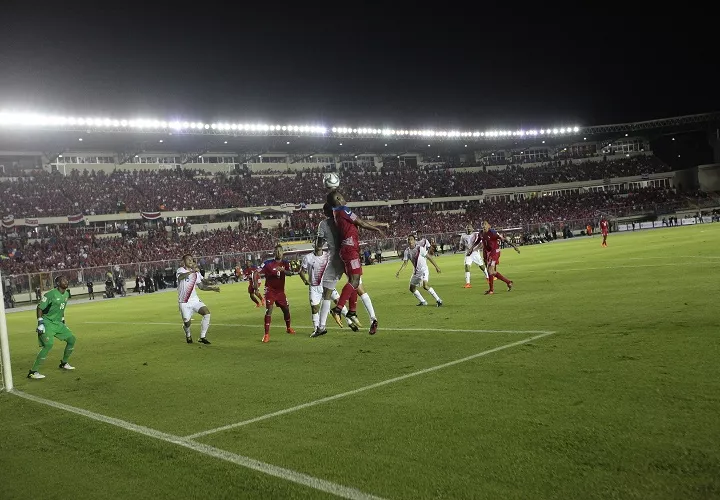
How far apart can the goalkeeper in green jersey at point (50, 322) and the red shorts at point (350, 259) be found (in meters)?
5.52

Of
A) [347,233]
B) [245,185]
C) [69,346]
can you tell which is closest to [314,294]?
[347,233]

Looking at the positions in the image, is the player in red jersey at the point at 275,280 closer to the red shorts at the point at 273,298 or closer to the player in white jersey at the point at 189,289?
the red shorts at the point at 273,298

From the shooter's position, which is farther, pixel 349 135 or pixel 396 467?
pixel 349 135

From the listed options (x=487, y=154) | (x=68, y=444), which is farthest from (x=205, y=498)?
(x=487, y=154)

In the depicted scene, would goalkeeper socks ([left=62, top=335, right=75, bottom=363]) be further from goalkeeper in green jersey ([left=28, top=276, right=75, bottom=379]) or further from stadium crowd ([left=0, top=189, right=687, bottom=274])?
stadium crowd ([left=0, top=189, right=687, bottom=274])

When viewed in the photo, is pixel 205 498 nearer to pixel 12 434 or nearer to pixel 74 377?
pixel 12 434

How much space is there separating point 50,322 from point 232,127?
2095 inches

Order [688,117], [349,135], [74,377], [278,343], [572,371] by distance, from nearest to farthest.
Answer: [572,371]
[74,377]
[278,343]
[349,135]
[688,117]

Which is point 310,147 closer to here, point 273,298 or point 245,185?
point 245,185

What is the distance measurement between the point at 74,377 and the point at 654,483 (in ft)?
34.0

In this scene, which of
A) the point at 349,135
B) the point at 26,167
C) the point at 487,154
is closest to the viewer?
the point at 26,167

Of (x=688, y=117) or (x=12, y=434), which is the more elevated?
(x=688, y=117)

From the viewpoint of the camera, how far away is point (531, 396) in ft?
21.0

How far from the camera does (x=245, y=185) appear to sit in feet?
220
